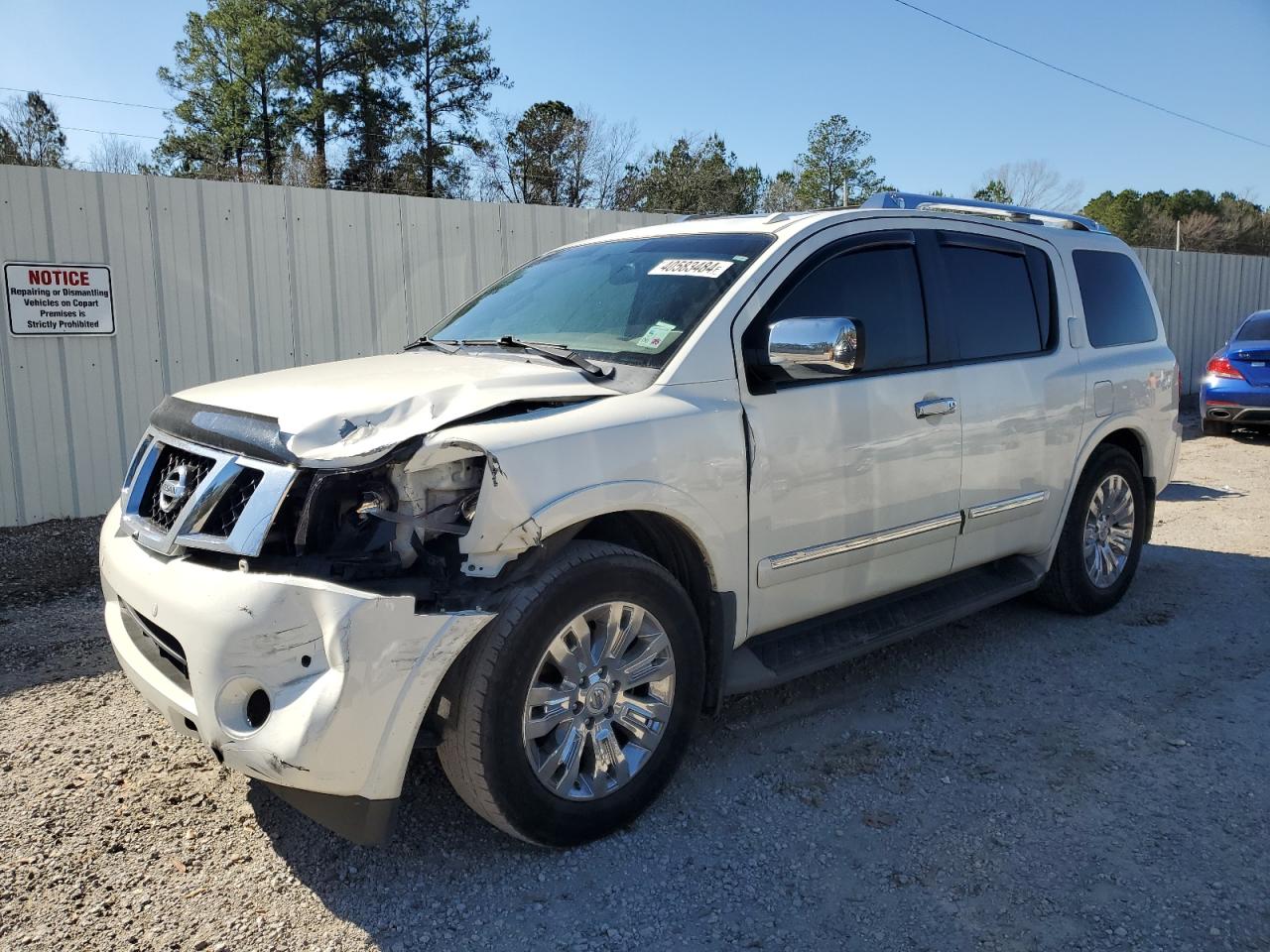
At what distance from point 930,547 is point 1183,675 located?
57.5 inches

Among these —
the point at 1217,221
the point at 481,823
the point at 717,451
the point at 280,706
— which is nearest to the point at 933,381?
A: the point at 717,451

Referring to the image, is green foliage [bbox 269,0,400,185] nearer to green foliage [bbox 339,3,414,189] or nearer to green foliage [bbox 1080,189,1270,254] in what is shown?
green foliage [bbox 339,3,414,189]

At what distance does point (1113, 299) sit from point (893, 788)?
3.23 metres

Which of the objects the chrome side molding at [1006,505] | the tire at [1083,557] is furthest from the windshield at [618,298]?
the tire at [1083,557]

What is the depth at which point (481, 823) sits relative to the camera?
10.2 feet

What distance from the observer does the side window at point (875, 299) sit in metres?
3.62

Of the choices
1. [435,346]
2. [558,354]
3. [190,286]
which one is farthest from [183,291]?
[558,354]

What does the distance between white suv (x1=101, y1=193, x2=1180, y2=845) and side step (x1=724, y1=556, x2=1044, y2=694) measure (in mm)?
14

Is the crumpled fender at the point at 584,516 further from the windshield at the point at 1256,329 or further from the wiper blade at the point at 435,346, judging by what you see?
the windshield at the point at 1256,329

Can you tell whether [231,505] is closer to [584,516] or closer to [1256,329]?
[584,516]

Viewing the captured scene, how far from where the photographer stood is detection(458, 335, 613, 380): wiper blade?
3.17m

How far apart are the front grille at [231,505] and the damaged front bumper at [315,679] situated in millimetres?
119

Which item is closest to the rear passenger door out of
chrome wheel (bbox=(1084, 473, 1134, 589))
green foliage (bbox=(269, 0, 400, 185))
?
chrome wheel (bbox=(1084, 473, 1134, 589))

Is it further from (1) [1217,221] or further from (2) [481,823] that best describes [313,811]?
(1) [1217,221]
